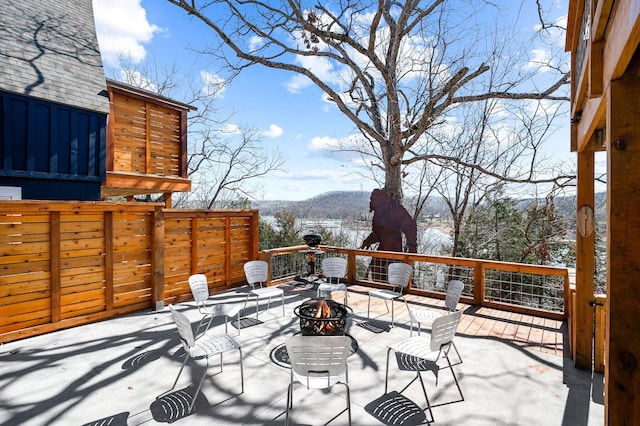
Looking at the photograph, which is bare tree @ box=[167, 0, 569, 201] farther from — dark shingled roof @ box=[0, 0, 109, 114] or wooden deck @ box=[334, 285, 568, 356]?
wooden deck @ box=[334, 285, 568, 356]

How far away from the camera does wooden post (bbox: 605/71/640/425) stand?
1.40m

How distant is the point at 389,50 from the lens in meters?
9.26

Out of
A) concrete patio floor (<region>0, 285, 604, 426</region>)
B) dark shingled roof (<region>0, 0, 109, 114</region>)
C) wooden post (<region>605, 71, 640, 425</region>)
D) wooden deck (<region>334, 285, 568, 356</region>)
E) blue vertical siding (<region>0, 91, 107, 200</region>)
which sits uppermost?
dark shingled roof (<region>0, 0, 109, 114</region>)

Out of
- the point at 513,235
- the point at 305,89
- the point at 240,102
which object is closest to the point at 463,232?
the point at 513,235

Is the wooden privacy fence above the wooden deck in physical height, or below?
above

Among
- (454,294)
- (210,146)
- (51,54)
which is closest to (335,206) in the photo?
(210,146)

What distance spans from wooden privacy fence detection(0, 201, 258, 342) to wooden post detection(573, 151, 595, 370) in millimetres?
5731

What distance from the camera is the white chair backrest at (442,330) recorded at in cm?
267

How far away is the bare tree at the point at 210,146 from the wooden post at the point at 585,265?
1351cm

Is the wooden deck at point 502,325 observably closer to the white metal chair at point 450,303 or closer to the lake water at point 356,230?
the white metal chair at point 450,303

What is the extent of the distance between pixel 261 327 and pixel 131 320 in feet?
6.59

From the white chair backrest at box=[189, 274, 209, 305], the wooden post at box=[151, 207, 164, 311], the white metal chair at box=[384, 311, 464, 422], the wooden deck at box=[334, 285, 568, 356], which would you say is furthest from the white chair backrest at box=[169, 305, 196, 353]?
the wooden deck at box=[334, 285, 568, 356]

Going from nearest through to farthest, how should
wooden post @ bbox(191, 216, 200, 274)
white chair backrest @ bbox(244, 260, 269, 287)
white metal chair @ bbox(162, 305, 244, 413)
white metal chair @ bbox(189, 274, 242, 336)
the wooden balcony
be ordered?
1. white metal chair @ bbox(162, 305, 244, 413)
2. white metal chair @ bbox(189, 274, 242, 336)
3. white chair backrest @ bbox(244, 260, 269, 287)
4. wooden post @ bbox(191, 216, 200, 274)
5. the wooden balcony

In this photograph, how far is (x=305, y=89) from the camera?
41.5 ft
